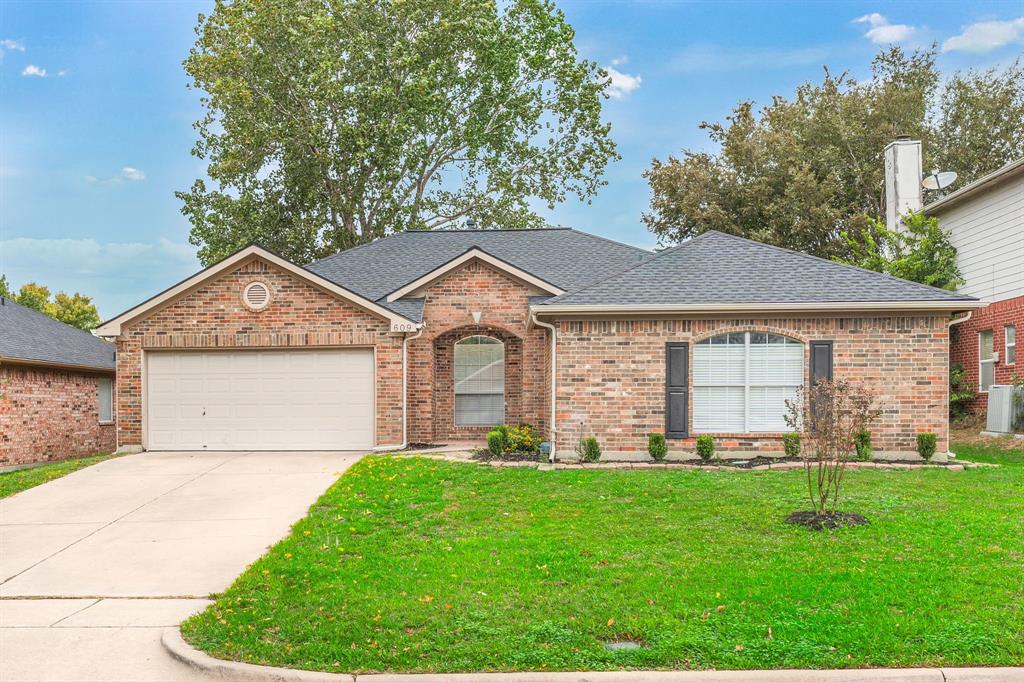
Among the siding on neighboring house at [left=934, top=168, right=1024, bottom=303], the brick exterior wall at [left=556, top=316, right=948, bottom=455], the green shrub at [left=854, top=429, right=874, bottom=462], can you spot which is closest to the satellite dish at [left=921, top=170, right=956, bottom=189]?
the siding on neighboring house at [left=934, top=168, right=1024, bottom=303]

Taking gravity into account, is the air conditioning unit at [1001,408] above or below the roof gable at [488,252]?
below

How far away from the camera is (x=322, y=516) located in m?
9.15

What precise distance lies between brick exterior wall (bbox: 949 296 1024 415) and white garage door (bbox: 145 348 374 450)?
14554mm

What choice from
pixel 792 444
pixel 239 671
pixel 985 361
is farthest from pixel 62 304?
pixel 239 671

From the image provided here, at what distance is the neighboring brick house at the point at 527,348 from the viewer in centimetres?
1337

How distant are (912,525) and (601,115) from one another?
956 inches

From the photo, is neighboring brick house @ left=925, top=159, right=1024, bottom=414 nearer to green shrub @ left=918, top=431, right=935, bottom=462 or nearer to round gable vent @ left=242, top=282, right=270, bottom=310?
green shrub @ left=918, top=431, right=935, bottom=462

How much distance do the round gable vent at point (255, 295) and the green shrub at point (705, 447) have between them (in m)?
8.85

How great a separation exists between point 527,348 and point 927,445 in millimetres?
7741

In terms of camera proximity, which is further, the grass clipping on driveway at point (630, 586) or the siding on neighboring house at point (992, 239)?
the siding on neighboring house at point (992, 239)

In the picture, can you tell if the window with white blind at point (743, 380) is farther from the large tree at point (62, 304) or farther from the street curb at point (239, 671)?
the large tree at point (62, 304)

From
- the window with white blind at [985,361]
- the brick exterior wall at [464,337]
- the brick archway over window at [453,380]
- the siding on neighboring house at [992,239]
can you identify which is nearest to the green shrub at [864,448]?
the brick exterior wall at [464,337]

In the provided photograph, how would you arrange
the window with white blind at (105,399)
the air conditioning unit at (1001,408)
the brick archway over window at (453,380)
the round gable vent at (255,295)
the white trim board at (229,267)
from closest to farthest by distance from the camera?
the white trim board at (229,267), the round gable vent at (255,295), the air conditioning unit at (1001,408), the brick archway over window at (453,380), the window with white blind at (105,399)

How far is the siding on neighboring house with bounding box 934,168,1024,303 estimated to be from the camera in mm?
17688
